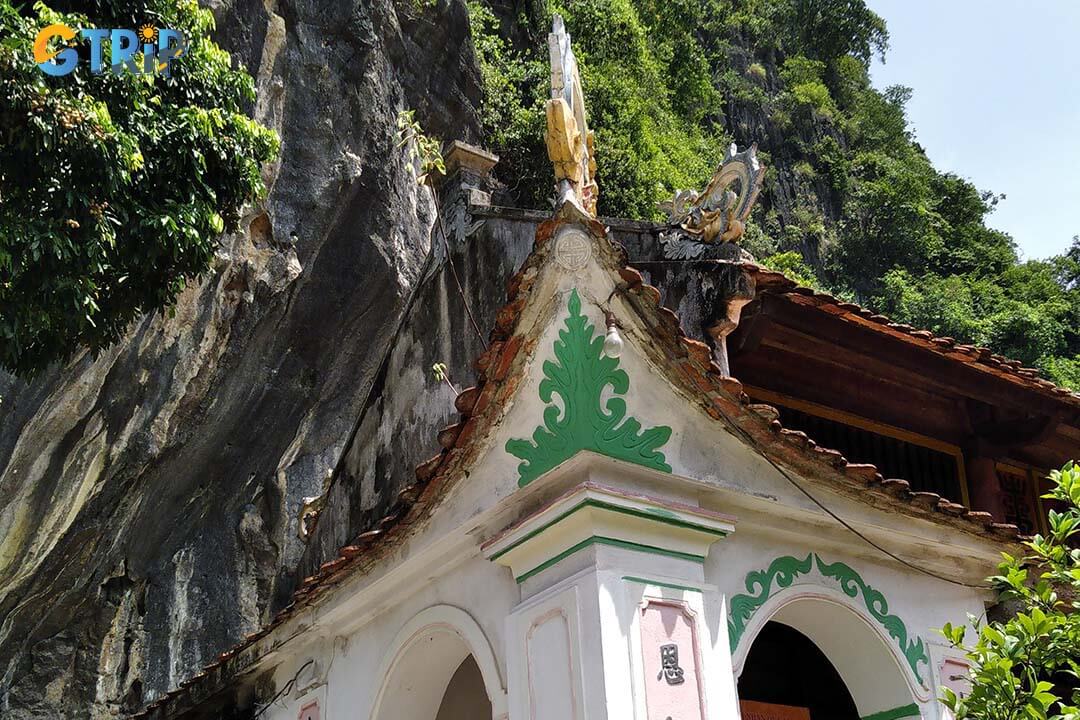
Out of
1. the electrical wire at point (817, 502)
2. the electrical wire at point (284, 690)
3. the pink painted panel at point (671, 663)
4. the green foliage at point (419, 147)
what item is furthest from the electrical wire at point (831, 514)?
the green foliage at point (419, 147)

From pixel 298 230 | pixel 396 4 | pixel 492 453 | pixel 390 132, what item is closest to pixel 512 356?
pixel 492 453

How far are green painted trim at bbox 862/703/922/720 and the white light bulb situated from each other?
8.44 ft

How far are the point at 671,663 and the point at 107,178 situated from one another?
17.4 ft

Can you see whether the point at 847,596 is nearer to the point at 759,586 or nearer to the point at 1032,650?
the point at 759,586

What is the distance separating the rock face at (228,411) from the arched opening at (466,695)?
4.53m

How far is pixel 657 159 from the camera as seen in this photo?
2212 centimetres

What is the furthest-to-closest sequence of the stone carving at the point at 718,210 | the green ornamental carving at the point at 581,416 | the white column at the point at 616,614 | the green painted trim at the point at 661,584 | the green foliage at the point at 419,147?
the green foliage at the point at 419,147
the stone carving at the point at 718,210
the green ornamental carving at the point at 581,416
the green painted trim at the point at 661,584
the white column at the point at 616,614

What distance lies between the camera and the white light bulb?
217 inches

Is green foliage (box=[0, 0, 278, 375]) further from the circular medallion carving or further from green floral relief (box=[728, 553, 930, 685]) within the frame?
green floral relief (box=[728, 553, 930, 685])

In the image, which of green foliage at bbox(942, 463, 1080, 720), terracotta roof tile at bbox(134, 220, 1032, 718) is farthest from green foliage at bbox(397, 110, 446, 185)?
green foliage at bbox(942, 463, 1080, 720)

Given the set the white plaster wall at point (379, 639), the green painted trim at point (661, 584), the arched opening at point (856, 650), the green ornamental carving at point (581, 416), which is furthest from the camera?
the arched opening at point (856, 650)

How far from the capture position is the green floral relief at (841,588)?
18.8ft

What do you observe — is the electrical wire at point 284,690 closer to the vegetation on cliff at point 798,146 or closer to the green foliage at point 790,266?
the vegetation on cliff at point 798,146

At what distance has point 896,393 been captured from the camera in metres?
8.34
